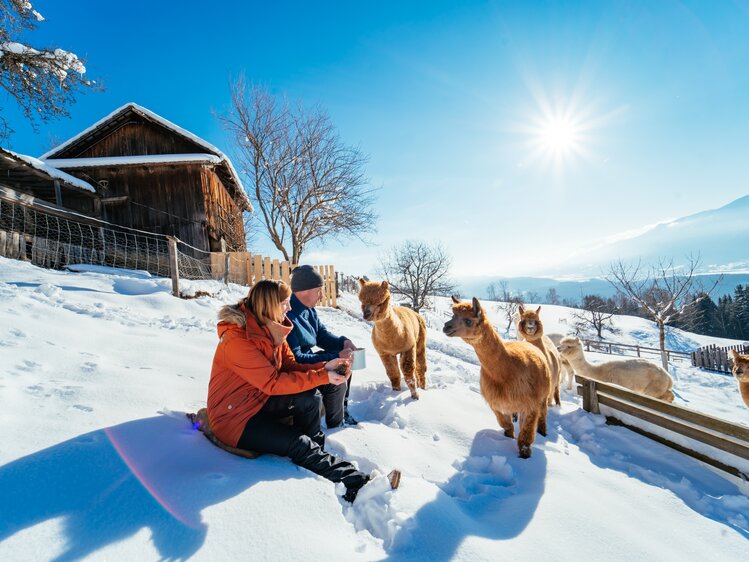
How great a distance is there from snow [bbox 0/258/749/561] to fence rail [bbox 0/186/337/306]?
5.08 meters

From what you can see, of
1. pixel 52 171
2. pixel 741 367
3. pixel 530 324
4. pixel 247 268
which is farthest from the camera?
pixel 247 268

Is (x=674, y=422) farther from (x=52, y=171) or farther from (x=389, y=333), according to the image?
(x=52, y=171)

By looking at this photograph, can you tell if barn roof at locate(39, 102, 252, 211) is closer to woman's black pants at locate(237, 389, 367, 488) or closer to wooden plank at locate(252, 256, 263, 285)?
wooden plank at locate(252, 256, 263, 285)

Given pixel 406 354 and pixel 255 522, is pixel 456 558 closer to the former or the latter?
pixel 255 522

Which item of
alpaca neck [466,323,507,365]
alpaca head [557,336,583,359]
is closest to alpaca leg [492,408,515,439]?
alpaca neck [466,323,507,365]

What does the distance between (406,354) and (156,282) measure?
662cm

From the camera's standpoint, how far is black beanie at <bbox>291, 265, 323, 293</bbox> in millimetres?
3424

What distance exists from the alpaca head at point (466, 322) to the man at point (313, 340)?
987mm

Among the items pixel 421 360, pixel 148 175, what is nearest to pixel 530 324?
pixel 421 360

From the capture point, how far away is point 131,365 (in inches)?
131

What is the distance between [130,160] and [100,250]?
153 inches

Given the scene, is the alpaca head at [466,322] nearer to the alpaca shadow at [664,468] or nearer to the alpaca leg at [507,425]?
the alpaca leg at [507,425]

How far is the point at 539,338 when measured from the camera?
17.0 ft

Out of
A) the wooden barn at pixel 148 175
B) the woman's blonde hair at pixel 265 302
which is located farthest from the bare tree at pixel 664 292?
the wooden barn at pixel 148 175
